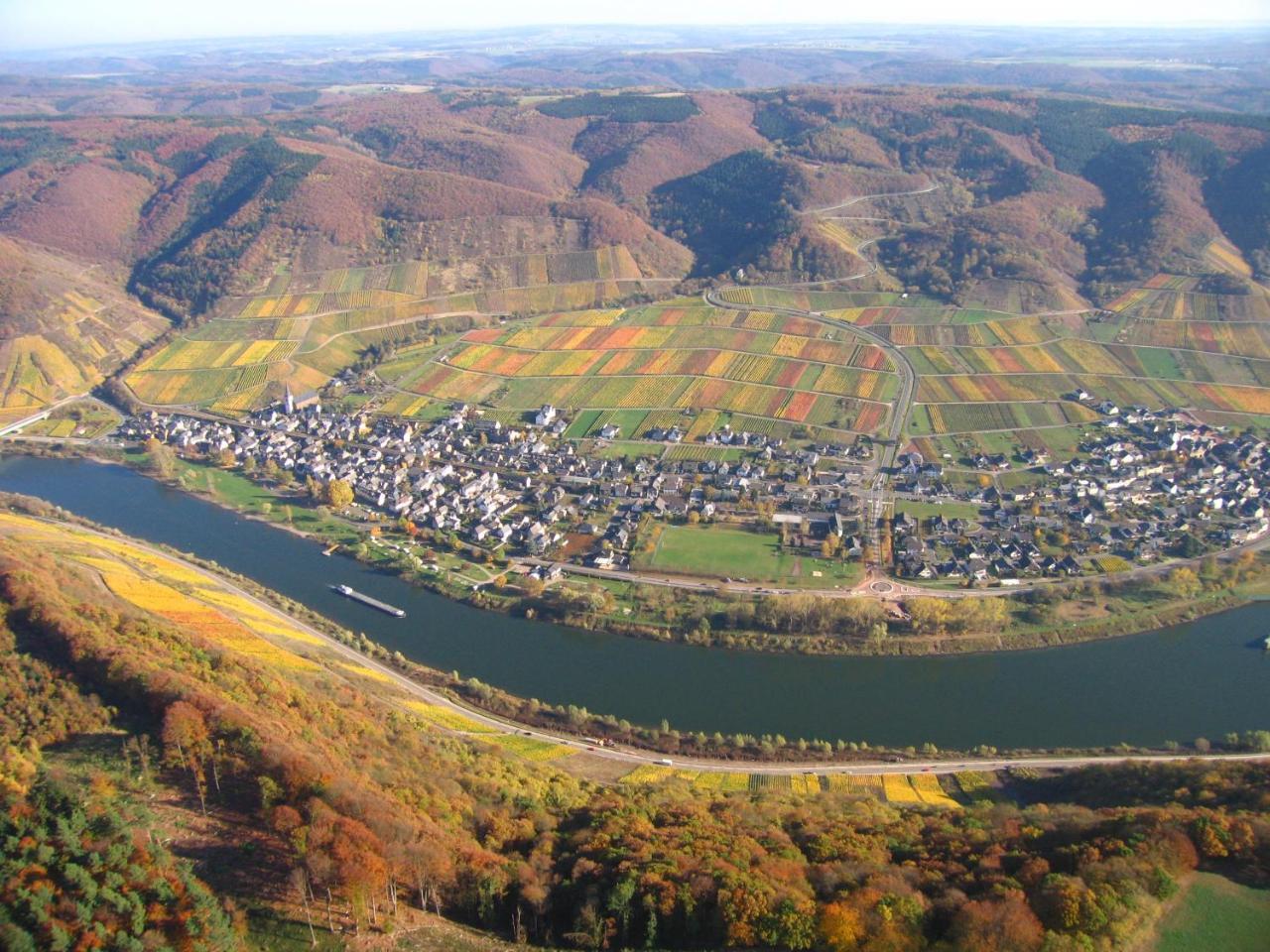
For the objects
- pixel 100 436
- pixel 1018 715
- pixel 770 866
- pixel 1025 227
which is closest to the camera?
pixel 770 866

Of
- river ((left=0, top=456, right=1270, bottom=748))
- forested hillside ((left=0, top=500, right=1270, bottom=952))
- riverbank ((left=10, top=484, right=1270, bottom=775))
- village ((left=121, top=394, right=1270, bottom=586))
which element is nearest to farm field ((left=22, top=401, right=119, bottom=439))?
village ((left=121, top=394, right=1270, bottom=586))

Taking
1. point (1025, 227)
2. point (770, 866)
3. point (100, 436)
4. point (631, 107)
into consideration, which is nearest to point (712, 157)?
point (631, 107)

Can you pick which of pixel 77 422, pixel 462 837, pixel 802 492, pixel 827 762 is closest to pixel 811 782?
pixel 827 762

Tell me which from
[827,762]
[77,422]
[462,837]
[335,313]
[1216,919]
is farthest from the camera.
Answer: [335,313]

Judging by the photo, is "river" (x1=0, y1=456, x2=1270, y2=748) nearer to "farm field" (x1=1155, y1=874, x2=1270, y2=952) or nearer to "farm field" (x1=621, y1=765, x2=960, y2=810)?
"farm field" (x1=621, y1=765, x2=960, y2=810)

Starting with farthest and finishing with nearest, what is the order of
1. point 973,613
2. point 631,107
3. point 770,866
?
point 631,107 → point 973,613 → point 770,866

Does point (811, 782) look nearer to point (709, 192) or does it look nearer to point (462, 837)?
point (462, 837)

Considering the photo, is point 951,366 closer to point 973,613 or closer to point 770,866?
point 973,613
